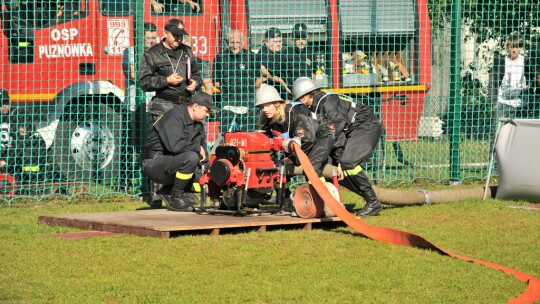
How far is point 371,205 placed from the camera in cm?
1165

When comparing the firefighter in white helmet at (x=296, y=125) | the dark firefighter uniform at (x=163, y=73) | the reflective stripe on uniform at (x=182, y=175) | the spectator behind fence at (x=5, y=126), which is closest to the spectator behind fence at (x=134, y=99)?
the dark firefighter uniform at (x=163, y=73)

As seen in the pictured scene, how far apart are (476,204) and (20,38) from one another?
20.8 ft

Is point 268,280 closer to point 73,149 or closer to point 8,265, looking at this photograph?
point 8,265

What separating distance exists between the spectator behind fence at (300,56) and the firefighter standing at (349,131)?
3.21 metres

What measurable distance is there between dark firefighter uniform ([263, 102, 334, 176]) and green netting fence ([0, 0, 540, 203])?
331 cm

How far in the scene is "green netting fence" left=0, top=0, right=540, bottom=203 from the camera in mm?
13945

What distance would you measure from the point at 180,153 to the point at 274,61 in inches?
147

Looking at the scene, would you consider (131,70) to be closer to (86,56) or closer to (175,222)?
(86,56)

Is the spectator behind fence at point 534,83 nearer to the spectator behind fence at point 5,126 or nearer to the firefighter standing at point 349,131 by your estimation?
the firefighter standing at point 349,131

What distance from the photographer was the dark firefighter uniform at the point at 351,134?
11414 millimetres

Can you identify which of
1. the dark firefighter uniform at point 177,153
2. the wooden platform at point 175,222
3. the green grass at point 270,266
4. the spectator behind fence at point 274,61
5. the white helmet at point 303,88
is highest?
the spectator behind fence at point 274,61

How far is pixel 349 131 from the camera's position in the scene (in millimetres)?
11789

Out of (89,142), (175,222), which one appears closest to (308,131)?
(175,222)

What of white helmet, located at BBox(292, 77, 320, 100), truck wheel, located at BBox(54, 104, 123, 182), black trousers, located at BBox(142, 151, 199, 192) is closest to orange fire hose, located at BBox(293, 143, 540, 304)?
white helmet, located at BBox(292, 77, 320, 100)
